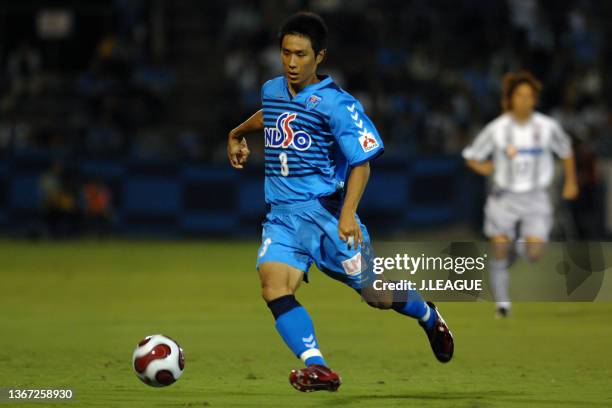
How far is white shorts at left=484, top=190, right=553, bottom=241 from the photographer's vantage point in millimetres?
13008

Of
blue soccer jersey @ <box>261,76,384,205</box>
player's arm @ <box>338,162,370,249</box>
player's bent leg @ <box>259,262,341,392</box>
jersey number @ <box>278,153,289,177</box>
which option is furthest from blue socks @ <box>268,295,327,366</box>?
jersey number @ <box>278,153,289,177</box>

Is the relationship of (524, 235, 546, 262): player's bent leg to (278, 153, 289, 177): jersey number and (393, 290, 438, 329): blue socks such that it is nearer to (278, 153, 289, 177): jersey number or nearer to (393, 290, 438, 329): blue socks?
(393, 290, 438, 329): blue socks

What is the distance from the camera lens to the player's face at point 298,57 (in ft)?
25.0

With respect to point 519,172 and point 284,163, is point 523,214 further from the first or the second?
point 284,163

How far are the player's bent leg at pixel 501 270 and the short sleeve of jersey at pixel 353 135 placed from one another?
5571 millimetres

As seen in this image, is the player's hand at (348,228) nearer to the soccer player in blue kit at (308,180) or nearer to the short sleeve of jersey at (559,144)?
the soccer player in blue kit at (308,180)

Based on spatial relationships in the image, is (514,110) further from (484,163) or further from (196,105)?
(196,105)

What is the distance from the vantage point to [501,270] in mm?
13125

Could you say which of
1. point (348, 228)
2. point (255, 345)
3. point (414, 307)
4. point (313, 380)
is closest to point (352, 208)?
point (348, 228)

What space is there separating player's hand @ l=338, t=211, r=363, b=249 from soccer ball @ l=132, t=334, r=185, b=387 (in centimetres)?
127

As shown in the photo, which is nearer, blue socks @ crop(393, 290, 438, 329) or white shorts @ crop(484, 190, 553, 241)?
blue socks @ crop(393, 290, 438, 329)

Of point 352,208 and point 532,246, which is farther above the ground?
point 352,208

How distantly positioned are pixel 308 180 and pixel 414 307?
1.13 meters

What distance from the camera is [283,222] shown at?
25.8ft
